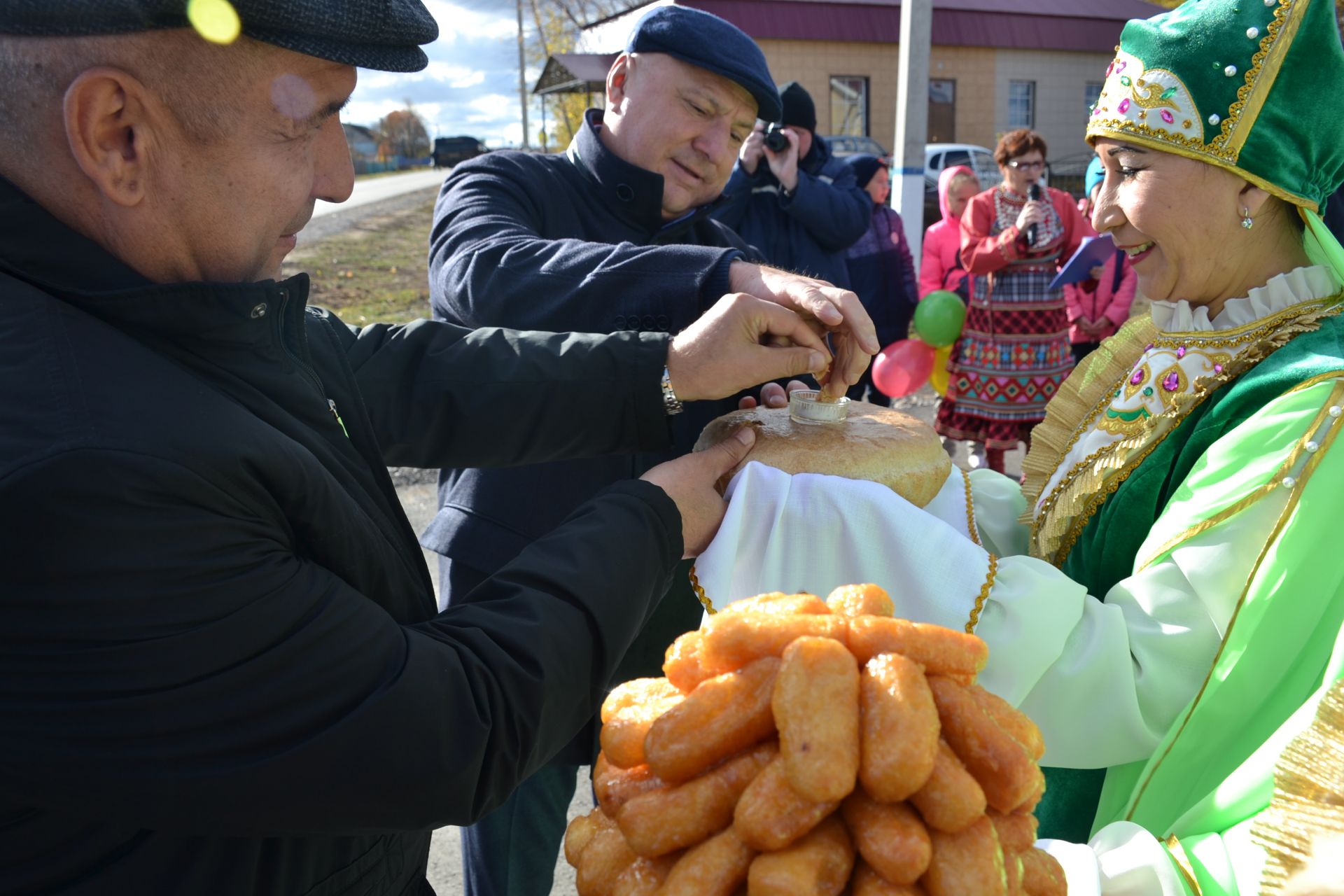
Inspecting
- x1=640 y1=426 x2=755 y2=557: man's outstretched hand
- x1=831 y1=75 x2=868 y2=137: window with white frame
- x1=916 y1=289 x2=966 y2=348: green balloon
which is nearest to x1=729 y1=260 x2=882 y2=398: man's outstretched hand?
x1=640 y1=426 x2=755 y2=557: man's outstretched hand

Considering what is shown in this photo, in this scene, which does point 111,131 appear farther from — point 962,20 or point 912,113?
point 962,20

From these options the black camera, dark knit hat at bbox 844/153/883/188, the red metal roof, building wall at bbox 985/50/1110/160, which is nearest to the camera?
the black camera

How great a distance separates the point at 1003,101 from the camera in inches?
1101

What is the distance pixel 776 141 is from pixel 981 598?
397 centimetres

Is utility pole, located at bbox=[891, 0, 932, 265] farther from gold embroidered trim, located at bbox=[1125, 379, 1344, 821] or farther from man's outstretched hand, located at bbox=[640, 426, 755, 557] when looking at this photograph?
man's outstretched hand, located at bbox=[640, 426, 755, 557]

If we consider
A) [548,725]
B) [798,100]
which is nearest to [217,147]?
[548,725]

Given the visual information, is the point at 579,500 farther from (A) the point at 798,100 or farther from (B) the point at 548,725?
(A) the point at 798,100

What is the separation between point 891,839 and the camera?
0.93 metres

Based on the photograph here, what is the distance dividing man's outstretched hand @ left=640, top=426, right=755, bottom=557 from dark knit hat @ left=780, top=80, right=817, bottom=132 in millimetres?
4442

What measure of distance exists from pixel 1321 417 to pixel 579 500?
64.6 inches

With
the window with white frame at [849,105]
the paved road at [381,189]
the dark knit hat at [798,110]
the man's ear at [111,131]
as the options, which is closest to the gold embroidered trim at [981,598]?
the man's ear at [111,131]

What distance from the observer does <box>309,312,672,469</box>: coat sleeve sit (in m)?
1.94

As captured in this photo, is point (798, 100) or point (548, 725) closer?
point (548, 725)

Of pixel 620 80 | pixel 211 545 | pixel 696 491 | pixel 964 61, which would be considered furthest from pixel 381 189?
pixel 211 545
